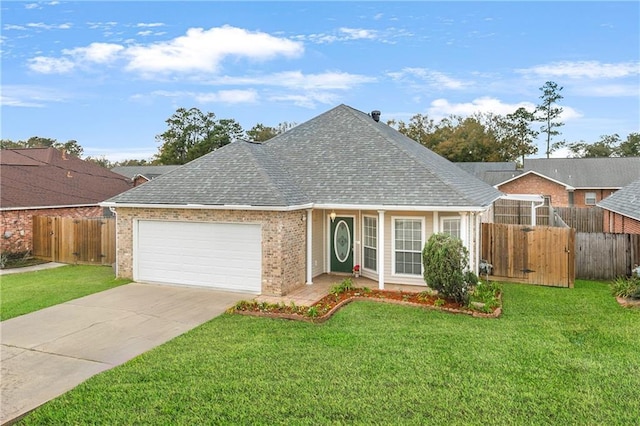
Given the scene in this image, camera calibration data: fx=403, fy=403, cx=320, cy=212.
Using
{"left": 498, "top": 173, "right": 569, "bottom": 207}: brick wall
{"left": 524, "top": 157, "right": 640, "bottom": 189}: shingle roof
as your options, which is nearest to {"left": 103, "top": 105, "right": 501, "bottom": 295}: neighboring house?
{"left": 498, "top": 173, "right": 569, "bottom": 207}: brick wall

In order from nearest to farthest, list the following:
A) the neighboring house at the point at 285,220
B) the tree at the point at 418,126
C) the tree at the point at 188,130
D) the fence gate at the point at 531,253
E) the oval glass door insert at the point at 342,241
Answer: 1. the neighboring house at the point at 285,220
2. the fence gate at the point at 531,253
3. the oval glass door insert at the point at 342,241
4. the tree at the point at 418,126
5. the tree at the point at 188,130

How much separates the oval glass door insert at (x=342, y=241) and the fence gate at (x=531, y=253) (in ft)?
14.1

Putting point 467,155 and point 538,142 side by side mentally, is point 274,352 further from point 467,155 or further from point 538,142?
point 538,142

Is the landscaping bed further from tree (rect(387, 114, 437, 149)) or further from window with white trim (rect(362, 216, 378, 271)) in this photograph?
tree (rect(387, 114, 437, 149))

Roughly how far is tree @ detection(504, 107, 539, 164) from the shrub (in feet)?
169

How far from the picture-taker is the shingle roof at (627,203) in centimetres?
1305

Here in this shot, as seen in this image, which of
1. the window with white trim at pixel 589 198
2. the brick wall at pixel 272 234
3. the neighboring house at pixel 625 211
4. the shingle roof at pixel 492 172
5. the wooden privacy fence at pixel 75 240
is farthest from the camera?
the shingle roof at pixel 492 172

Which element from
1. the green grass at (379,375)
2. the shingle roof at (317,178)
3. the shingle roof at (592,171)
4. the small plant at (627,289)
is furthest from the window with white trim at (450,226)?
the shingle roof at (592,171)

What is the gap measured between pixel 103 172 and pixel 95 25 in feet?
39.9

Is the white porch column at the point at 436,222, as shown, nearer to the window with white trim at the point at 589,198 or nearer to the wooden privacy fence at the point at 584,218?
the wooden privacy fence at the point at 584,218

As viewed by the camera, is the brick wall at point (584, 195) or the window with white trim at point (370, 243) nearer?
the window with white trim at point (370, 243)

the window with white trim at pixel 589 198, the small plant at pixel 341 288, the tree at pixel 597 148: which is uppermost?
the tree at pixel 597 148

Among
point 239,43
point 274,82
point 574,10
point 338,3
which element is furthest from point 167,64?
point 574,10

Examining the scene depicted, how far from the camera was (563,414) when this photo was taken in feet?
15.3
